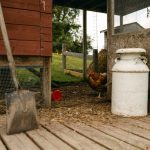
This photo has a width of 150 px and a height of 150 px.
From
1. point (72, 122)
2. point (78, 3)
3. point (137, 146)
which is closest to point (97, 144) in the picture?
point (137, 146)

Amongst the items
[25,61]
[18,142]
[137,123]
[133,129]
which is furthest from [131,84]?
[18,142]

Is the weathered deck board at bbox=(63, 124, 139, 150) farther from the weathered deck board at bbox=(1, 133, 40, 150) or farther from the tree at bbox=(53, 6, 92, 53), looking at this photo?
the tree at bbox=(53, 6, 92, 53)

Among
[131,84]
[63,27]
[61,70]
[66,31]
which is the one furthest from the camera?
[66,31]

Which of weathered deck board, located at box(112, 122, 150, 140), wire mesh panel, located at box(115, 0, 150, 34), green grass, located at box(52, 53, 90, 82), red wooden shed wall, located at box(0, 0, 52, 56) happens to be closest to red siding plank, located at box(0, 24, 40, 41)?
red wooden shed wall, located at box(0, 0, 52, 56)

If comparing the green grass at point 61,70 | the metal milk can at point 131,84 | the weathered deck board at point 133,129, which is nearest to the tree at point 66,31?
the green grass at point 61,70

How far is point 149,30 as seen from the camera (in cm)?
500

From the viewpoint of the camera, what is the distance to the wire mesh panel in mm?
5414

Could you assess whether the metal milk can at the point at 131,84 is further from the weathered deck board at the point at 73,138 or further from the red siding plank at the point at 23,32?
the red siding plank at the point at 23,32

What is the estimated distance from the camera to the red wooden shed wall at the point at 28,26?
4703 millimetres

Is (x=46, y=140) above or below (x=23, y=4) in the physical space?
below

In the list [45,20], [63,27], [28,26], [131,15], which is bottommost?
[28,26]

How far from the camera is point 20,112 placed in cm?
365

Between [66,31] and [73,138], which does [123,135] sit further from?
[66,31]

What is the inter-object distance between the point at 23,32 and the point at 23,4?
42 centimetres
